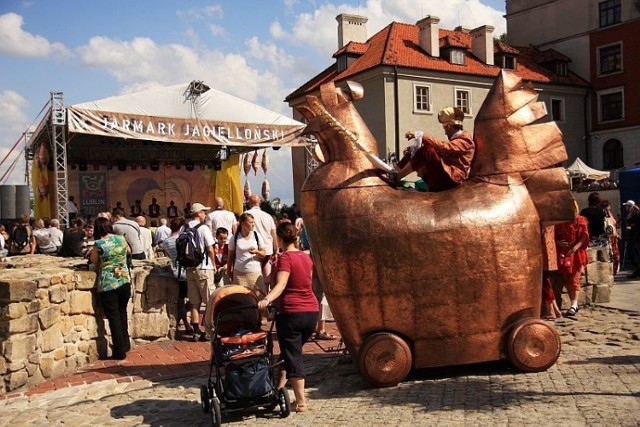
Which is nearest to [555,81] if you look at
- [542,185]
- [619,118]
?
[619,118]

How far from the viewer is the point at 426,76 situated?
3055 centimetres

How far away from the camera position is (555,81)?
34.5m

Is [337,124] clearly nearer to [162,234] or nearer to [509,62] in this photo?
[162,234]

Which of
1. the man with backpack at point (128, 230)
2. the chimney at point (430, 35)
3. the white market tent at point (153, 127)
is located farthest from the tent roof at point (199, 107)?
the chimney at point (430, 35)

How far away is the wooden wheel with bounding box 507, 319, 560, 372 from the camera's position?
18.2ft

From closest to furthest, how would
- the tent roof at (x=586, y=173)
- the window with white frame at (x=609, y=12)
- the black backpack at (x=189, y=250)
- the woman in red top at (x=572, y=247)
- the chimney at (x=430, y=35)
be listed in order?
1. the black backpack at (x=189, y=250)
2. the woman in red top at (x=572, y=247)
3. the tent roof at (x=586, y=173)
4. the chimney at (x=430, y=35)
5. the window with white frame at (x=609, y=12)

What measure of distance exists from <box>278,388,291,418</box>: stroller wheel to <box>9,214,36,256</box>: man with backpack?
1030 cm

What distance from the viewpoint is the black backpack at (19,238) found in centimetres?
1352

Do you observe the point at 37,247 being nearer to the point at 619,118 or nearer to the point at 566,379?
the point at 566,379

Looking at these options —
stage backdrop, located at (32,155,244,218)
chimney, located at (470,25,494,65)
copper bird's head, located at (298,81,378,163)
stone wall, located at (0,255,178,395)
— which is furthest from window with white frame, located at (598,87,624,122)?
copper bird's head, located at (298,81,378,163)

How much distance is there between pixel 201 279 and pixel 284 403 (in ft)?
11.6

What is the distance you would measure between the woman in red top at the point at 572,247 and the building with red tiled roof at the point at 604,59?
2813cm

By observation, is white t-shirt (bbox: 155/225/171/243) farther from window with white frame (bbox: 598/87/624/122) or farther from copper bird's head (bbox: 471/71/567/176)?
window with white frame (bbox: 598/87/624/122)

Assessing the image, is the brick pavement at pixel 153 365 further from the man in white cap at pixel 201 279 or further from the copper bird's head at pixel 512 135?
the copper bird's head at pixel 512 135
